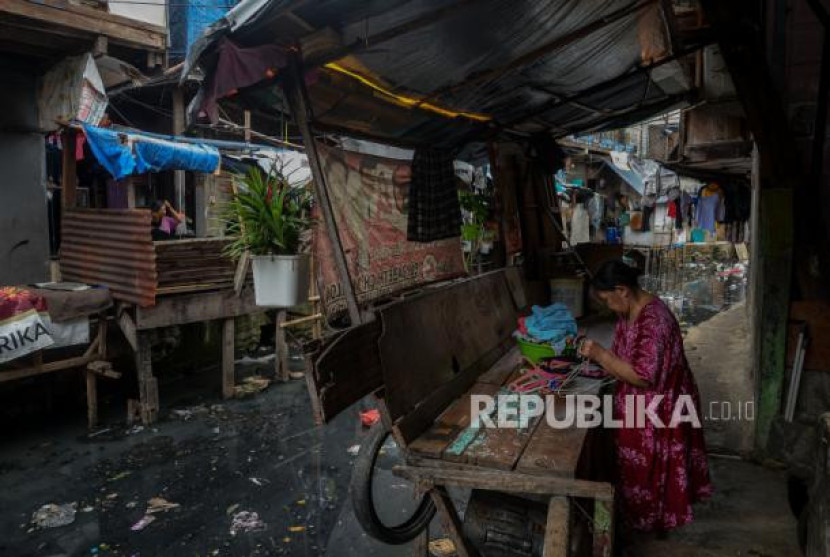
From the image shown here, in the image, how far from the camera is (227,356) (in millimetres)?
8438

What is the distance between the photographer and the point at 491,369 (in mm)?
5184

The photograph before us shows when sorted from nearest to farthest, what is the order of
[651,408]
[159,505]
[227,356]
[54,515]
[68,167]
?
[651,408] → [54,515] → [159,505] → [68,167] → [227,356]

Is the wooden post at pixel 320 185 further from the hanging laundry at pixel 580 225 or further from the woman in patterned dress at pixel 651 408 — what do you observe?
the hanging laundry at pixel 580 225

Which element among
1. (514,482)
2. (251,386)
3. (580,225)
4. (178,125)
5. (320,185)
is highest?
(178,125)

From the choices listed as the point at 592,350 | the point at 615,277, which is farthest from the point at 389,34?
the point at 592,350

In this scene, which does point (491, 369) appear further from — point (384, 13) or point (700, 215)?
point (700, 215)

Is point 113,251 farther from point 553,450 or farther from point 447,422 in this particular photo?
point 553,450

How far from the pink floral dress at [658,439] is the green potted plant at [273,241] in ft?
8.67

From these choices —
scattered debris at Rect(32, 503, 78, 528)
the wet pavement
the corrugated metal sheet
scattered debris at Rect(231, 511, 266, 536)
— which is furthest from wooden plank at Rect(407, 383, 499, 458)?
the corrugated metal sheet

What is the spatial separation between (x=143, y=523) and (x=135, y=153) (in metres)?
6.36

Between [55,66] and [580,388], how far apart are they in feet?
30.1

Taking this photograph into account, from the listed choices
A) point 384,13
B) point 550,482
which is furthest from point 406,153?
point 550,482

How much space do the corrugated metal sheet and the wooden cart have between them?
4759 millimetres

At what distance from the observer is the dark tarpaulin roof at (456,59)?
129 inches
